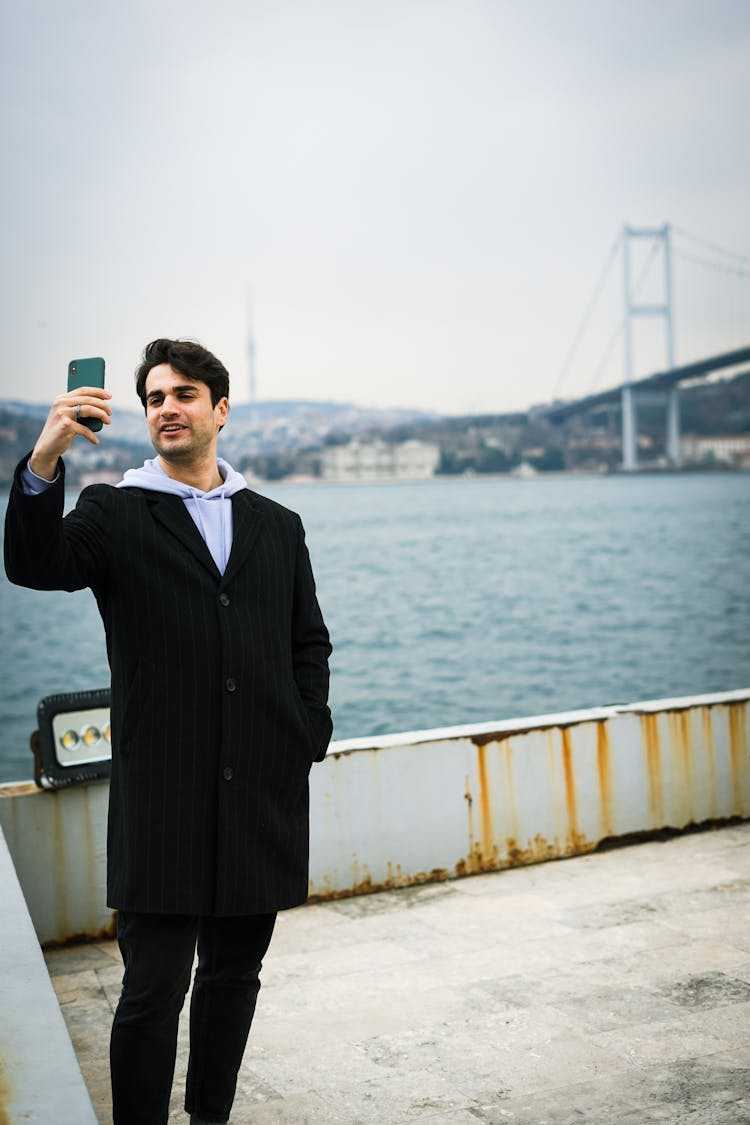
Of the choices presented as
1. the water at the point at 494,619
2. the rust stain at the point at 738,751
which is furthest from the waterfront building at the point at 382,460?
the rust stain at the point at 738,751

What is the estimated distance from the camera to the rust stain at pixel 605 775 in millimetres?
3787

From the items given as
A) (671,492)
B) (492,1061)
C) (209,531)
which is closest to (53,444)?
(209,531)

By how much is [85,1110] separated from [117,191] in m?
83.5

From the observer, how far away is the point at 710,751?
396 centimetres

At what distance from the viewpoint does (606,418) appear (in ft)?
157

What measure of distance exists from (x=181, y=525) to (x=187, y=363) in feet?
0.83

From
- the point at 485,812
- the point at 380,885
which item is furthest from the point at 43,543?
the point at 485,812

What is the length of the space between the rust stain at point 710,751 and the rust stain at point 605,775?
1.21ft

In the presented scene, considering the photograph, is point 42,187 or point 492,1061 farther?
point 42,187

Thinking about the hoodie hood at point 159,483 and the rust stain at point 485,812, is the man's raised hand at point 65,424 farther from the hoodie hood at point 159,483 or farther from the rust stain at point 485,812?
the rust stain at point 485,812

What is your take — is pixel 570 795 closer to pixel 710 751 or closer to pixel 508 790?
pixel 508 790

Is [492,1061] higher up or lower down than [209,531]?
lower down

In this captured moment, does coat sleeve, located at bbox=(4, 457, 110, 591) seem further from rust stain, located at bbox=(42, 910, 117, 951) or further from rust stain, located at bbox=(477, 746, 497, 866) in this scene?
rust stain, located at bbox=(477, 746, 497, 866)

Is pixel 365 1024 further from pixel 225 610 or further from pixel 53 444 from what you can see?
pixel 53 444
